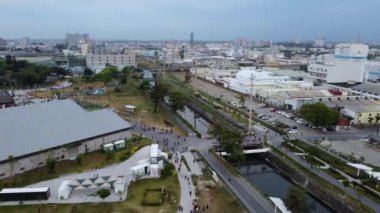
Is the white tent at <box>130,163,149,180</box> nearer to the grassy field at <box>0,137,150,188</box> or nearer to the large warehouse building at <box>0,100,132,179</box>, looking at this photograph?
the grassy field at <box>0,137,150,188</box>

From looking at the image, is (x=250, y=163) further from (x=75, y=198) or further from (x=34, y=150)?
(x=34, y=150)

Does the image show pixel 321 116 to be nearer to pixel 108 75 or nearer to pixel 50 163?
pixel 50 163

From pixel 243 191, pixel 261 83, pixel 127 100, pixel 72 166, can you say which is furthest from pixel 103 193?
pixel 261 83

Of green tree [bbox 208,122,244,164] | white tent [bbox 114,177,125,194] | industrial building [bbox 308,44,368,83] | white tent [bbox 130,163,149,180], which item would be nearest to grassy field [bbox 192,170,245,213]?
white tent [bbox 130,163,149,180]

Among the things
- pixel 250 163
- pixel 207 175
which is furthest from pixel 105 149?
pixel 250 163

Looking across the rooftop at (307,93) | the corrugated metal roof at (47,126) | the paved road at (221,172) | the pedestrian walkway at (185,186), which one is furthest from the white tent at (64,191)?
the rooftop at (307,93)

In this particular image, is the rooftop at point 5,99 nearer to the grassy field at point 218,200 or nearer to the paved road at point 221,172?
the paved road at point 221,172

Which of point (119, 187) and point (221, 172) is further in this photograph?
point (221, 172)
